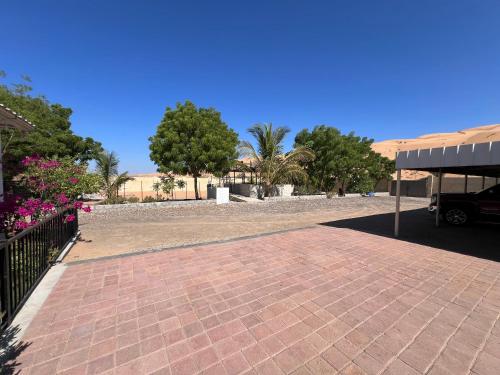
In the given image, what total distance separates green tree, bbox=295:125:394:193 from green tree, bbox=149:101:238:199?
785cm

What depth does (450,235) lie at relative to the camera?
7.05m

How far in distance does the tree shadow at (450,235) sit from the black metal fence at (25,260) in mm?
7449

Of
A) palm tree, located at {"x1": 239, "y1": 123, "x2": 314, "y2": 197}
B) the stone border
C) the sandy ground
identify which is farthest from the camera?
palm tree, located at {"x1": 239, "y1": 123, "x2": 314, "y2": 197}

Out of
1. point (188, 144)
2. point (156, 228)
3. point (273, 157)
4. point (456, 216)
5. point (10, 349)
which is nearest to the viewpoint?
point (10, 349)

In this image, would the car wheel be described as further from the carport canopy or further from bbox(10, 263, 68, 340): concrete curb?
bbox(10, 263, 68, 340): concrete curb

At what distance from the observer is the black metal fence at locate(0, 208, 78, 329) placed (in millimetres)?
2566

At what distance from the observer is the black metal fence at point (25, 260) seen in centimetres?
257

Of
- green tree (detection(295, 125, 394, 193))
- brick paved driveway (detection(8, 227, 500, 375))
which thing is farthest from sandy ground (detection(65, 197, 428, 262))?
green tree (detection(295, 125, 394, 193))

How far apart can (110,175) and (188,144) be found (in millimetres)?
5520

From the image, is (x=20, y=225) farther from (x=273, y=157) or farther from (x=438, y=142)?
(x=438, y=142)

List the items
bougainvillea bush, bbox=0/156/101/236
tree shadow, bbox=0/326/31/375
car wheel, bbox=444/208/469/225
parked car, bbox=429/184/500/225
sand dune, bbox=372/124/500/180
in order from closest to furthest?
1. tree shadow, bbox=0/326/31/375
2. bougainvillea bush, bbox=0/156/101/236
3. parked car, bbox=429/184/500/225
4. car wheel, bbox=444/208/469/225
5. sand dune, bbox=372/124/500/180

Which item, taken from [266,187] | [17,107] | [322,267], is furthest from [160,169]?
[322,267]

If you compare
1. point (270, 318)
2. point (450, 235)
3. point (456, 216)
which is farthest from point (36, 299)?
point (456, 216)

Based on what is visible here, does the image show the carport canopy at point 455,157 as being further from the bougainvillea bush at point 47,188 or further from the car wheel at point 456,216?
the bougainvillea bush at point 47,188
